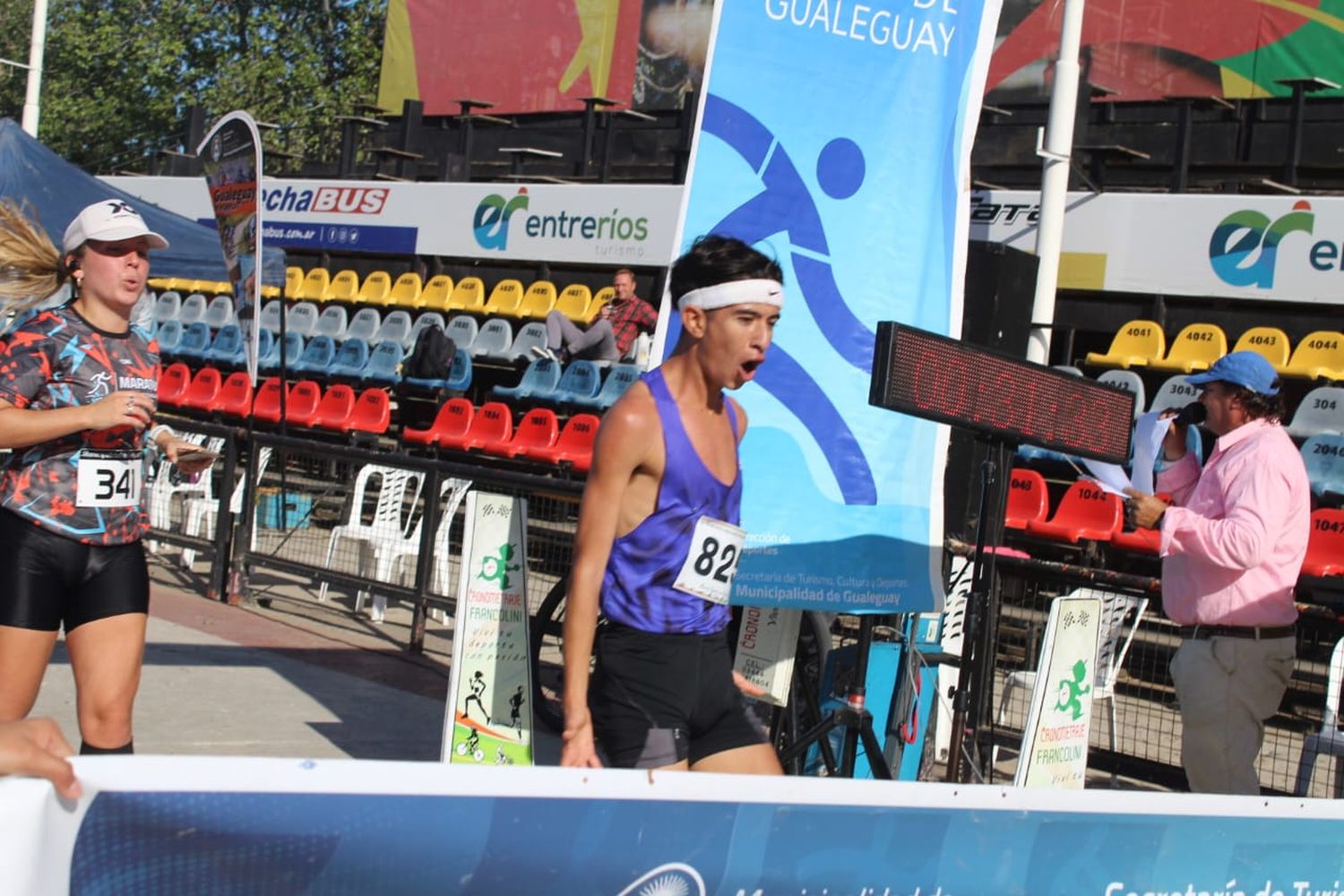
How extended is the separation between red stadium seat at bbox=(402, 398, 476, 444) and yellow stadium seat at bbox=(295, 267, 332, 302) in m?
5.84

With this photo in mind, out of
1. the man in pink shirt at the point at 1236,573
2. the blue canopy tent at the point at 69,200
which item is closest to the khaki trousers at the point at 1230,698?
the man in pink shirt at the point at 1236,573

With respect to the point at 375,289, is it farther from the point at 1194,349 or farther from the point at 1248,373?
the point at 1248,373

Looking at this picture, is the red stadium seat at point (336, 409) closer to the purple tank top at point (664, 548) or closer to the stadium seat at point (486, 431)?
the stadium seat at point (486, 431)

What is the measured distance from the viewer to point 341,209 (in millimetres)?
21547

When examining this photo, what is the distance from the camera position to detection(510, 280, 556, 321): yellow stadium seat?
60.1 feet

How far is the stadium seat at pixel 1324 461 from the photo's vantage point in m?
11.3

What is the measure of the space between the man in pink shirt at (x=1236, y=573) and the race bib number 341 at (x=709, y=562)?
1.98m

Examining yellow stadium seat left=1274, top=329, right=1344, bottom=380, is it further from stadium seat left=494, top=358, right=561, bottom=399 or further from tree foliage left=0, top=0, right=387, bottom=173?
tree foliage left=0, top=0, right=387, bottom=173

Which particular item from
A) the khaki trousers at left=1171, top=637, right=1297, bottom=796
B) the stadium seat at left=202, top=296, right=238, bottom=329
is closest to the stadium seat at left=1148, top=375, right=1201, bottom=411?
the khaki trousers at left=1171, top=637, right=1297, bottom=796

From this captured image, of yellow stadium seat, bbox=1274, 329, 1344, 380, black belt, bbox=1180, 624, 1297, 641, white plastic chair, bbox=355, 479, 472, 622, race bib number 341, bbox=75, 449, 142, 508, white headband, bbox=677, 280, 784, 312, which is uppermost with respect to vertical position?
yellow stadium seat, bbox=1274, 329, 1344, 380

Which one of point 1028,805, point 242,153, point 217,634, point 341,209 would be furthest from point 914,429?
point 341,209

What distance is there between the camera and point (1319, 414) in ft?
38.4

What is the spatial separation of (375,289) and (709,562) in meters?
17.3

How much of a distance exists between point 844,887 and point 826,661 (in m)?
2.87
